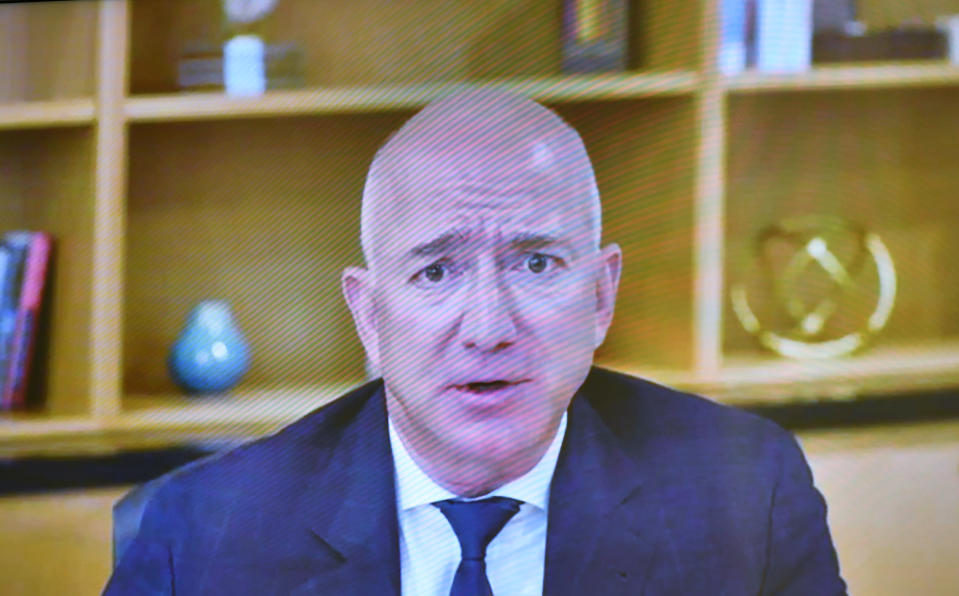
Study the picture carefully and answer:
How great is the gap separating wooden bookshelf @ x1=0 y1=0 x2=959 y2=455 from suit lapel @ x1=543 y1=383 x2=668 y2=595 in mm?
96

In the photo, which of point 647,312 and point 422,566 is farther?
point 647,312

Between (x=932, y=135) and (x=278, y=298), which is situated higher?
(x=932, y=135)

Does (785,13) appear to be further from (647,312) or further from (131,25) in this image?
(131,25)

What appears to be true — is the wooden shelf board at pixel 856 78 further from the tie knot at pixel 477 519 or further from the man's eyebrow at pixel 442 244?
the tie knot at pixel 477 519

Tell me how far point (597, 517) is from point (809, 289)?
45cm

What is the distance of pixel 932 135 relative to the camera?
1.19m

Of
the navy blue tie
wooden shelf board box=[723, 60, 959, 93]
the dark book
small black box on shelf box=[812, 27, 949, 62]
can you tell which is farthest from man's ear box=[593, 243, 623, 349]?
the dark book

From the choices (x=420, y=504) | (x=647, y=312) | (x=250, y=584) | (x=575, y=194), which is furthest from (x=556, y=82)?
(x=250, y=584)

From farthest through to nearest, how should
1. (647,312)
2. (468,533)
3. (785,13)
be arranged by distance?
(785,13)
(647,312)
(468,533)

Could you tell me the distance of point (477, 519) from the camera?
927 mm

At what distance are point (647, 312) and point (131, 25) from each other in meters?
0.74

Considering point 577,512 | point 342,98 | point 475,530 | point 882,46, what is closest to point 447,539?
point 475,530

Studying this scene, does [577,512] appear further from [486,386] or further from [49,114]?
[49,114]

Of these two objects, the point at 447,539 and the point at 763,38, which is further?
the point at 763,38
